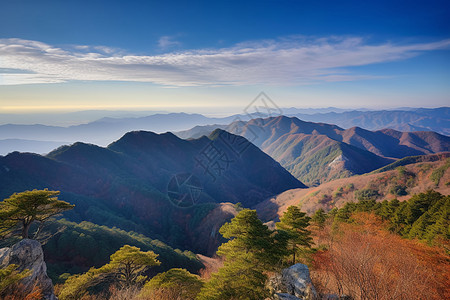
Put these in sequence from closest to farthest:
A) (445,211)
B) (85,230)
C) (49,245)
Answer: (445,211) < (49,245) < (85,230)

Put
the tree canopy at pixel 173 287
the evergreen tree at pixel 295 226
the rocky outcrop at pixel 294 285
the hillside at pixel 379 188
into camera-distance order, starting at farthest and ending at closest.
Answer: the hillside at pixel 379 188
the evergreen tree at pixel 295 226
the tree canopy at pixel 173 287
the rocky outcrop at pixel 294 285

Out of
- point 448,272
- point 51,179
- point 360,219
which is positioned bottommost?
point 51,179

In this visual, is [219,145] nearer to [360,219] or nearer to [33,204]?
[360,219]

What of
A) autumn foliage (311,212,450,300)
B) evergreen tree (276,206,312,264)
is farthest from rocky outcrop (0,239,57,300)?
autumn foliage (311,212,450,300)

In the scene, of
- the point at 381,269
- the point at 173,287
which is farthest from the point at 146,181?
the point at 381,269

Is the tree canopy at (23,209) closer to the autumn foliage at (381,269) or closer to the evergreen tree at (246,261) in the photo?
the evergreen tree at (246,261)

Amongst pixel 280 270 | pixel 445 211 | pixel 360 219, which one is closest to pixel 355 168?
pixel 360 219

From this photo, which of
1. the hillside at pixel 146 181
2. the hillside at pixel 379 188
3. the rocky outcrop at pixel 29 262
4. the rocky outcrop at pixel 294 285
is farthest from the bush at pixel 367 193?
the rocky outcrop at pixel 29 262
